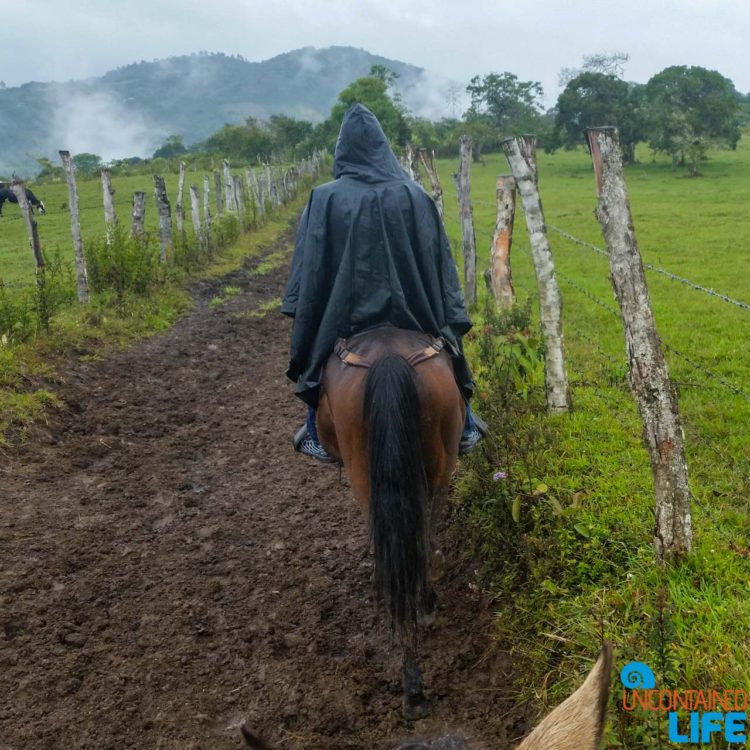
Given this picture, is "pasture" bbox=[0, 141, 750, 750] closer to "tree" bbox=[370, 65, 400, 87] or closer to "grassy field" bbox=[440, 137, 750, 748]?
"grassy field" bbox=[440, 137, 750, 748]

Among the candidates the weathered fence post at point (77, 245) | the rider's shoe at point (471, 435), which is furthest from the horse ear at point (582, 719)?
the weathered fence post at point (77, 245)

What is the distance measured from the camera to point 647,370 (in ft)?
9.65

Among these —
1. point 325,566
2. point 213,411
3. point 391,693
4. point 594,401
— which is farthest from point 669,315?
point 391,693

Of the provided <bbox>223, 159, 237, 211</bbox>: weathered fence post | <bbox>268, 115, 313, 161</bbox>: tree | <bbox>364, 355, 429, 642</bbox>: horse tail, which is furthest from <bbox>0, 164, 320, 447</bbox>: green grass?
<bbox>268, 115, 313, 161</bbox>: tree

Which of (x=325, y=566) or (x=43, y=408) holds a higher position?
(x=43, y=408)

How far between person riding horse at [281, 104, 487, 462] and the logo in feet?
5.11

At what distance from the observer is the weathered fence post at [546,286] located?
4730mm

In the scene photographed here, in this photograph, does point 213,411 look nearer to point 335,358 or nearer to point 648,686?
point 335,358

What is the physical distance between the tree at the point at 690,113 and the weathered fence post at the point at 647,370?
30.8m

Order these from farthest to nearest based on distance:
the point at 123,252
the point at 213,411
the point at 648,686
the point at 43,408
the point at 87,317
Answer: the point at 123,252 < the point at 87,317 < the point at 213,411 < the point at 43,408 < the point at 648,686

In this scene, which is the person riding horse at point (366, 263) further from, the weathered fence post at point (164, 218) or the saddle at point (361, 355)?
the weathered fence post at point (164, 218)

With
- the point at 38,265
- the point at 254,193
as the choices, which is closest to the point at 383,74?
the point at 254,193

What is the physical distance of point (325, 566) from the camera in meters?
4.00

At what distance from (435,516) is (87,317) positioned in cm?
661
